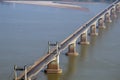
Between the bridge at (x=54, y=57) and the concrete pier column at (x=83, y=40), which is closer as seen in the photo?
the bridge at (x=54, y=57)

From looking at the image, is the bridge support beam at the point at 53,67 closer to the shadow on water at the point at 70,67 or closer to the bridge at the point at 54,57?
the bridge at the point at 54,57

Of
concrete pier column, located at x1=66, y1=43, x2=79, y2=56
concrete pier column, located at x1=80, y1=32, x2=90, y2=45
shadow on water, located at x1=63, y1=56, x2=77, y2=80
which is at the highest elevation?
concrete pier column, located at x1=80, y1=32, x2=90, y2=45

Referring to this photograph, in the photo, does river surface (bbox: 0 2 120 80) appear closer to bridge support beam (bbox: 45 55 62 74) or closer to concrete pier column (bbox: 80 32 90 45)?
bridge support beam (bbox: 45 55 62 74)

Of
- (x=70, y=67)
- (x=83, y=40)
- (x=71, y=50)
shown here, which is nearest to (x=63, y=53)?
(x=71, y=50)

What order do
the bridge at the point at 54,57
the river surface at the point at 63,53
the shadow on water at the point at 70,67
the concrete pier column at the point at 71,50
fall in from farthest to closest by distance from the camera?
the concrete pier column at the point at 71,50 → the river surface at the point at 63,53 → the shadow on water at the point at 70,67 → the bridge at the point at 54,57

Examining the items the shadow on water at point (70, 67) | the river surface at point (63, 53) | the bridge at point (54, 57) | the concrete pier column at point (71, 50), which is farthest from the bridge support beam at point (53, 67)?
the concrete pier column at point (71, 50)

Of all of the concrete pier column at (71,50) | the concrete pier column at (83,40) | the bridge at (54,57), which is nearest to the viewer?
the bridge at (54,57)

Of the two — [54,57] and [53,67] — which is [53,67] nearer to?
[53,67]

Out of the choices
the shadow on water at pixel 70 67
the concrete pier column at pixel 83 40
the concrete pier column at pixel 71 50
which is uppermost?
the concrete pier column at pixel 83 40

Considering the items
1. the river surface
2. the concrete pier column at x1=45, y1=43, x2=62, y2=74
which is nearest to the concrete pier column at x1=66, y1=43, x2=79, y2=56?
the river surface
